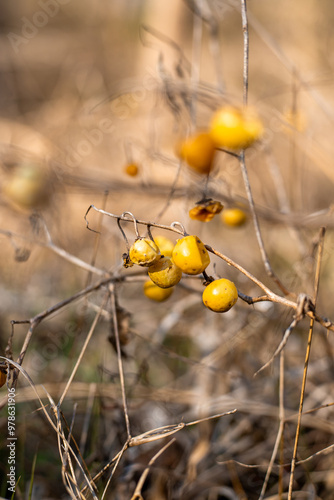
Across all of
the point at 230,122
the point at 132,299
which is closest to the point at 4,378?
the point at 230,122

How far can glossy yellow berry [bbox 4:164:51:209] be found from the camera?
60.5 inches

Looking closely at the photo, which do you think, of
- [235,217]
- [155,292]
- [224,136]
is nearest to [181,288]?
[235,217]

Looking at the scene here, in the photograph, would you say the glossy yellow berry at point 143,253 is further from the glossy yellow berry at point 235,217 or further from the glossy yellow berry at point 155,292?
the glossy yellow berry at point 235,217

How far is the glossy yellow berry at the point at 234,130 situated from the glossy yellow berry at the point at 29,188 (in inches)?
42.2

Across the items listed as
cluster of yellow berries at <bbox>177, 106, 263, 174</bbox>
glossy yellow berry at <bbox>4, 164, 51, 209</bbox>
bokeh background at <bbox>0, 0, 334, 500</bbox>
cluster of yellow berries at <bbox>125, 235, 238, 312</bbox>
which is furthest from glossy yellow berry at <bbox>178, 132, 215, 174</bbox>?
glossy yellow berry at <bbox>4, 164, 51, 209</bbox>

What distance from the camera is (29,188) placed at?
1.58 metres

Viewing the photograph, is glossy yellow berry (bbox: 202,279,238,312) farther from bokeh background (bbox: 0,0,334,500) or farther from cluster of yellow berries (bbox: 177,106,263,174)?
bokeh background (bbox: 0,0,334,500)

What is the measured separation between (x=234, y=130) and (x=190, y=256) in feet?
0.59

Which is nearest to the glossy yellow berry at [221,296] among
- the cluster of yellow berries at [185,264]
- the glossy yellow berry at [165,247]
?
the cluster of yellow berries at [185,264]

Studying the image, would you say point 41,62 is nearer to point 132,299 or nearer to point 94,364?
point 132,299

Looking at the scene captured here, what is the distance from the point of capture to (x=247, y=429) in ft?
3.92

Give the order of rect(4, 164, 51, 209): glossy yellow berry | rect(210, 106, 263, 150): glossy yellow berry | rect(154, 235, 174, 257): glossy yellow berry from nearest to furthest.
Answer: rect(210, 106, 263, 150): glossy yellow berry
rect(154, 235, 174, 257): glossy yellow berry
rect(4, 164, 51, 209): glossy yellow berry

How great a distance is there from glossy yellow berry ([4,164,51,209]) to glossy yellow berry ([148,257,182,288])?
99cm

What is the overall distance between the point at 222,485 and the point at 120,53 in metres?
4.93
